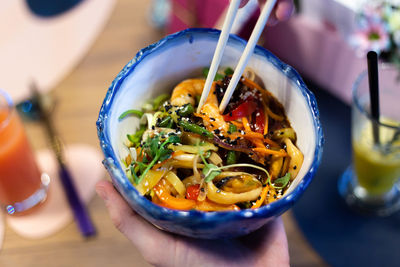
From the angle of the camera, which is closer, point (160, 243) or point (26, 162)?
point (160, 243)

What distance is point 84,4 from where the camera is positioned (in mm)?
2033

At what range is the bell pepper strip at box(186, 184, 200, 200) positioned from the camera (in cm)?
95

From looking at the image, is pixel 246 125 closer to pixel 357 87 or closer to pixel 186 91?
pixel 186 91

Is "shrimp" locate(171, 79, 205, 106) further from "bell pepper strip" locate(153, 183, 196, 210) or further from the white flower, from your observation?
the white flower

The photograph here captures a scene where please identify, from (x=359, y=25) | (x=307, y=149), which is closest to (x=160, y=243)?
(x=307, y=149)

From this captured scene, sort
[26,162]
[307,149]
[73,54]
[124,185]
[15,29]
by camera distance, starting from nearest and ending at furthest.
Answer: [124,185], [307,149], [26,162], [15,29], [73,54]

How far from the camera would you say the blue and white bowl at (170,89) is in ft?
2.65

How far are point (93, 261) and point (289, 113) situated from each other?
95cm

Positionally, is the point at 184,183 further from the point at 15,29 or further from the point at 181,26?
the point at 15,29

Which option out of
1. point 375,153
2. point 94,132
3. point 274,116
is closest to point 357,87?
point 375,153

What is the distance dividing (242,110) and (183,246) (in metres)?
0.40

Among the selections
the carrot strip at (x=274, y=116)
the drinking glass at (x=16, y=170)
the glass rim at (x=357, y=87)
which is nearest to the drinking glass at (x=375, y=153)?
the glass rim at (x=357, y=87)

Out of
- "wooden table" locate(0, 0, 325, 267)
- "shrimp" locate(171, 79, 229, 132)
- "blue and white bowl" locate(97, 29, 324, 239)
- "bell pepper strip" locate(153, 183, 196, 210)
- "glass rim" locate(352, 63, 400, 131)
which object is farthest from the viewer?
"wooden table" locate(0, 0, 325, 267)

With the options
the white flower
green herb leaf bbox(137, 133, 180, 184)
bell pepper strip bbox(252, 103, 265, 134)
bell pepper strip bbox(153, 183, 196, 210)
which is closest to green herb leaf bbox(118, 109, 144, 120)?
green herb leaf bbox(137, 133, 180, 184)
